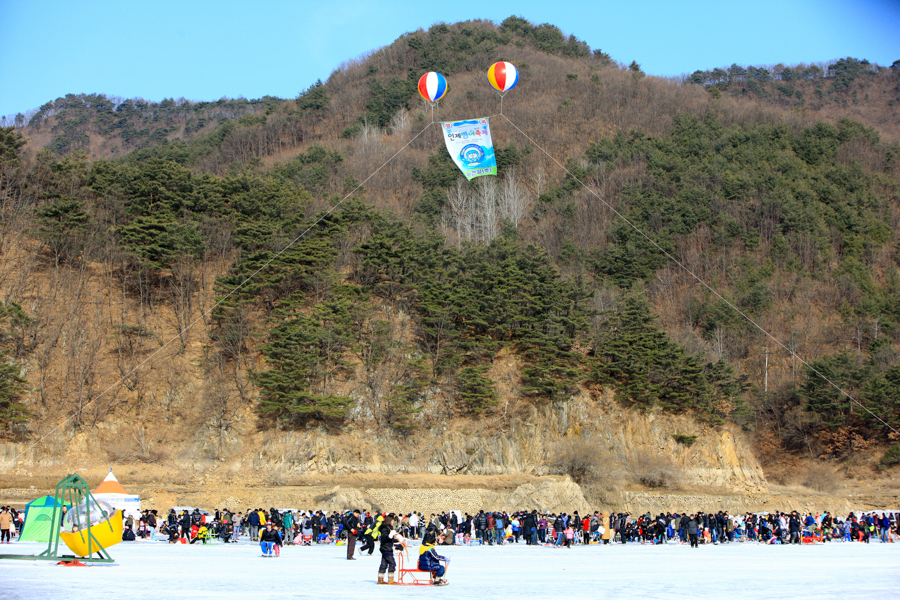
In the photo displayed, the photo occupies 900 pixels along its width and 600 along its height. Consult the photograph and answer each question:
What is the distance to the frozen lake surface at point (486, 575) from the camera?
35.7 ft

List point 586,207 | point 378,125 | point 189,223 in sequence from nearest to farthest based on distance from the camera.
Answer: point 189,223
point 586,207
point 378,125

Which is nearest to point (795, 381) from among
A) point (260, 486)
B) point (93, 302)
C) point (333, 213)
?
point (333, 213)

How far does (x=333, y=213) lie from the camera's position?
145 ft

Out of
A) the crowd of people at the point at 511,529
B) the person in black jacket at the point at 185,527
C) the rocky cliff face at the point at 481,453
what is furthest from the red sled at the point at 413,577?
the rocky cliff face at the point at 481,453

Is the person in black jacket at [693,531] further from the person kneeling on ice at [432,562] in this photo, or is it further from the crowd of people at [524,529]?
the person kneeling on ice at [432,562]

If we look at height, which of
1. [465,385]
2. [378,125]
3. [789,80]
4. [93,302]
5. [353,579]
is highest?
[789,80]

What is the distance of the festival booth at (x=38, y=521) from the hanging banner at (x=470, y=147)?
2676 centimetres

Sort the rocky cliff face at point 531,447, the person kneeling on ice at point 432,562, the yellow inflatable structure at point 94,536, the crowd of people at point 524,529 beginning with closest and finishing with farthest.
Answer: the person kneeling on ice at point 432,562 → the yellow inflatable structure at point 94,536 → the crowd of people at point 524,529 → the rocky cliff face at point 531,447

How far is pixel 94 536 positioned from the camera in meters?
13.8

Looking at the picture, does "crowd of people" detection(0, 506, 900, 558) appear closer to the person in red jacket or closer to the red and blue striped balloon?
the person in red jacket

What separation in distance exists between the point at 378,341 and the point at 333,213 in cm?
881

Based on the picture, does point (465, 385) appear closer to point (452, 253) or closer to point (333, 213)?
point (452, 253)

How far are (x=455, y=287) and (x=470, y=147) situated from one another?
762 cm

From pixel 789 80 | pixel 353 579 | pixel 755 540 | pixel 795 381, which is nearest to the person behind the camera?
pixel 353 579
